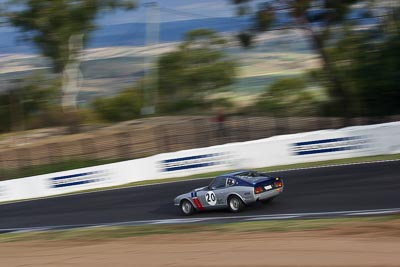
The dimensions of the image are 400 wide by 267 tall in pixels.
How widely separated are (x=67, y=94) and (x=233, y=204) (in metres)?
40.0

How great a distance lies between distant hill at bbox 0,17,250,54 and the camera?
1995 inches

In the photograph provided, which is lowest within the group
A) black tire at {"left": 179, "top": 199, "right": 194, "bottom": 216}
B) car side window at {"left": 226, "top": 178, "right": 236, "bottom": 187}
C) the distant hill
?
black tire at {"left": 179, "top": 199, "right": 194, "bottom": 216}

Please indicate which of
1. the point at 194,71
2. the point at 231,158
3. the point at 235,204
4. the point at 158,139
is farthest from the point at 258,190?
the point at 194,71

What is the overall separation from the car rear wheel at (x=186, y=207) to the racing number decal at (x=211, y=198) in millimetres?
746

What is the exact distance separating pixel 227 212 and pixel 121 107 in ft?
124

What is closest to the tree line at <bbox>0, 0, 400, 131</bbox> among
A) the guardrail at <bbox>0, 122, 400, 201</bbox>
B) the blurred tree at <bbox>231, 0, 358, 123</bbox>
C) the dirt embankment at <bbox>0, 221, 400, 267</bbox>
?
the blurred tree at <bbox>231, 0, 358, 123</bbox>

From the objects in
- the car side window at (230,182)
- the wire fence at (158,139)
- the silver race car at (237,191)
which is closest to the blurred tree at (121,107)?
the wire fence at (158,139)

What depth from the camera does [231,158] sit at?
2581 centimetres

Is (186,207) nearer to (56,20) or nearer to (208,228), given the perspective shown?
(208,228)

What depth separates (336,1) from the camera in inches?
1599

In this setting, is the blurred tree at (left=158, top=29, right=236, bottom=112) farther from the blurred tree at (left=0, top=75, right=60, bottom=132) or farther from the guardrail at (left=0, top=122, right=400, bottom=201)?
the guardrail at (left=0, top=122, right=400, bottom=201)

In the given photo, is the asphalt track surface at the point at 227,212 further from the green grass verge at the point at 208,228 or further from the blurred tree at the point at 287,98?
the blurred tree at the point at 287,98

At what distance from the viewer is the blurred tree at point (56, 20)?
4959 centimetres

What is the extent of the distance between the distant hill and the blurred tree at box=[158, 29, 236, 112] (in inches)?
44.4
